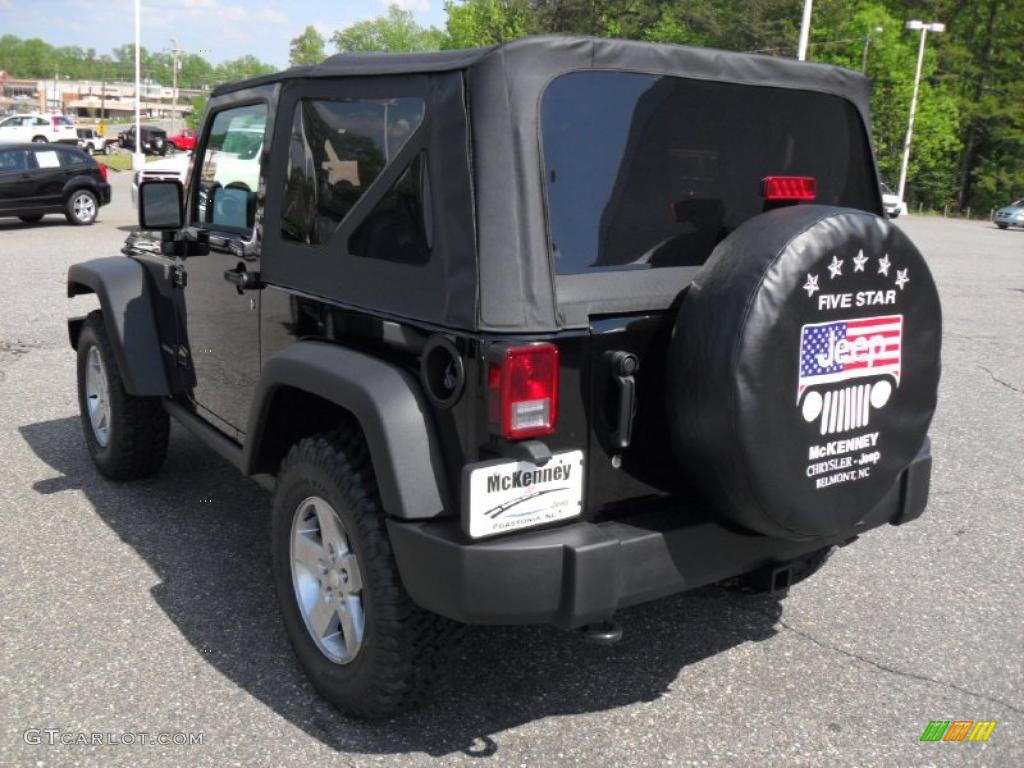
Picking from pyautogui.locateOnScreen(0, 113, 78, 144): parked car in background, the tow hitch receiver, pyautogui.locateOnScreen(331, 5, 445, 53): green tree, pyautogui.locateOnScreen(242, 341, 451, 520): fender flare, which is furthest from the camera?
pyautogui.locateOnScreen(331, 5, 445, 53): green tree

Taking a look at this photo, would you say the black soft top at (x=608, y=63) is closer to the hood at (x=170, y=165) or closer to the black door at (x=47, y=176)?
the hood at (x=170, y=165)

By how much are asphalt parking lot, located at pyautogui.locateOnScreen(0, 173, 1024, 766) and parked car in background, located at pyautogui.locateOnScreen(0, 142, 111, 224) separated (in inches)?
562

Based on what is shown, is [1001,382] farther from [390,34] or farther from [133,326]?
[390,34]

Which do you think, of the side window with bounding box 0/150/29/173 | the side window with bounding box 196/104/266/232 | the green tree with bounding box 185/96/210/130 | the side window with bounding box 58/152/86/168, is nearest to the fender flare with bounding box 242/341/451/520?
the side window with bounding box 196/104/266/232

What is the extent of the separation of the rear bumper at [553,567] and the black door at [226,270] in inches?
55.1

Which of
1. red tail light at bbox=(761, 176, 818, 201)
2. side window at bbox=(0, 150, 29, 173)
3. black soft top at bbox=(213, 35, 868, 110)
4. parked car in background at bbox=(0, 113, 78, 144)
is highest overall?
parked car in background at bbox=(0, 113, 78, 144)

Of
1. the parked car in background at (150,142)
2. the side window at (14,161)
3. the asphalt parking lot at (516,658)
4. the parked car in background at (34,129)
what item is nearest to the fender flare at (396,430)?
the asphalt parking lot at (516,658)

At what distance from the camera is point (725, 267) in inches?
100.0

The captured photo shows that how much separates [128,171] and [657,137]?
1606 inches

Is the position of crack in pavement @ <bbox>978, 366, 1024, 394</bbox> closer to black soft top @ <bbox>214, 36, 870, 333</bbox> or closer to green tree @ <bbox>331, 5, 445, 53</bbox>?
black soft top @ <bbox>214, 36, 870, 333</bbox>

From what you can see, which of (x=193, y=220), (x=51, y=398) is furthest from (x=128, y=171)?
(x=193, y=220)

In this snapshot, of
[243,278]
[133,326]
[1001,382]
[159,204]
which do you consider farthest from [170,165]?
[243,278]

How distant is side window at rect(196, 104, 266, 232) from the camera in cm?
355

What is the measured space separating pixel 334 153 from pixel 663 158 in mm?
1013
